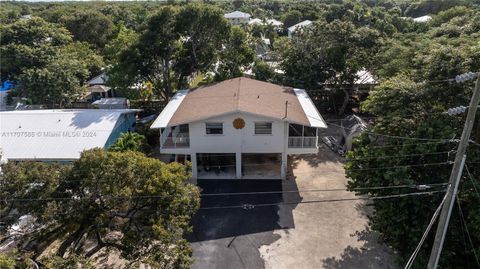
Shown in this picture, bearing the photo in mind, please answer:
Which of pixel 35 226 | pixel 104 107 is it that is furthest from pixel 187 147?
pixel 104 107

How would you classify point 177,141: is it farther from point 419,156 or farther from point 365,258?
point 419,156

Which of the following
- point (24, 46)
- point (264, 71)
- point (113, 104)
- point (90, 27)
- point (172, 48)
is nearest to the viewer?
point (172, 48)

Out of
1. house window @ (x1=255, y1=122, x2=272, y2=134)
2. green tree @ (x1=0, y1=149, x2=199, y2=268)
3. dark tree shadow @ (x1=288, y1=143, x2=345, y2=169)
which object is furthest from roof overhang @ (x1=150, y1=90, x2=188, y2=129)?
dark tree shadow @ (x1=288, y1=143, x2=345, y2=169)

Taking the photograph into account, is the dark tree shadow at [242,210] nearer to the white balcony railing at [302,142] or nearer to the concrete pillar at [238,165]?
the concrete pillar at [238,165]

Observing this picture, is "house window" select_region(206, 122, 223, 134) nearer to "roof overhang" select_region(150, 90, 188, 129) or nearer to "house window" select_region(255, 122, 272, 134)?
"house window" select_region(255, 122, 272, 134)

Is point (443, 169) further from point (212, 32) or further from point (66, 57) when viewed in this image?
point (66, 57)

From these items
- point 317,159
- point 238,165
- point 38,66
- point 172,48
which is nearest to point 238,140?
point 238,165
